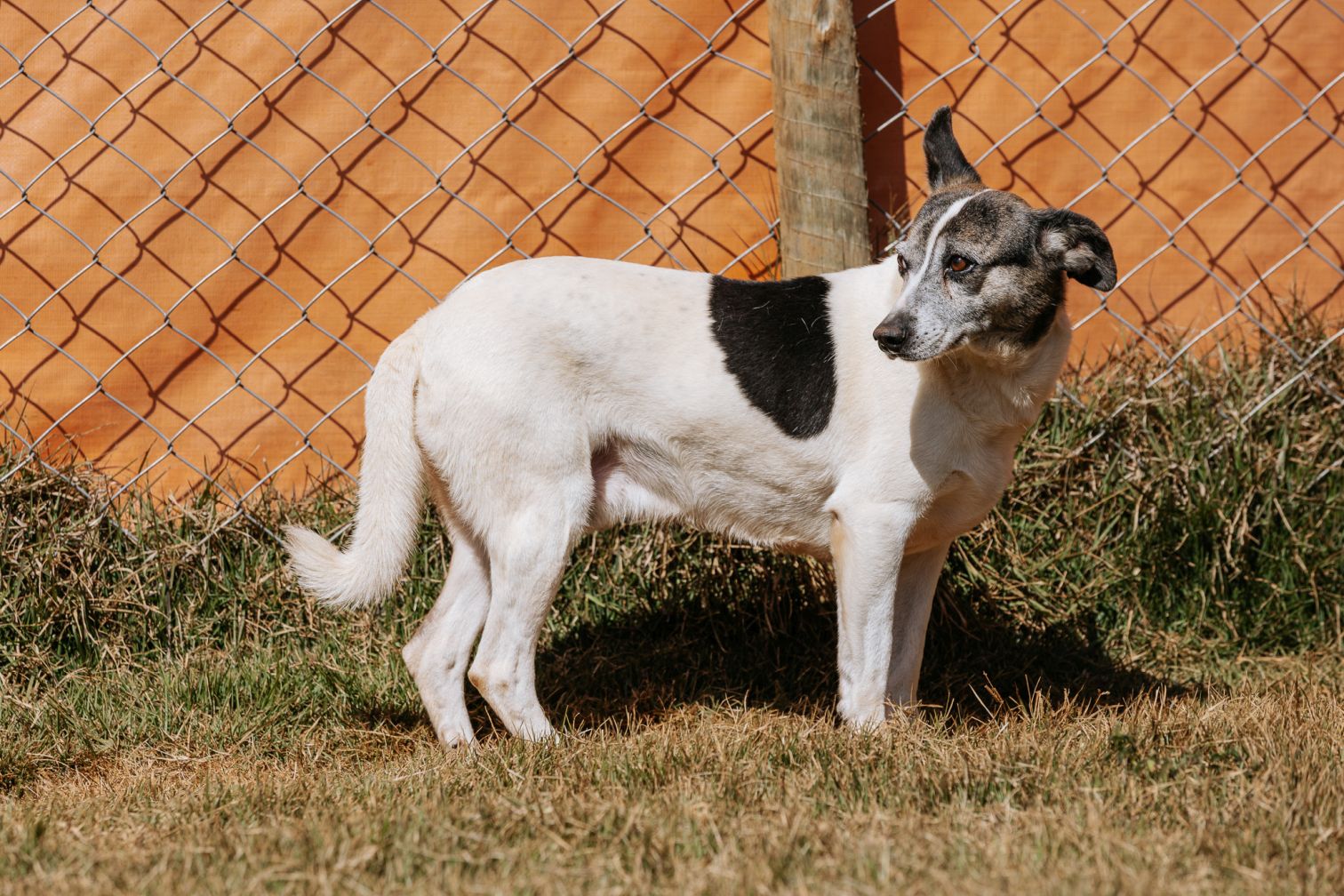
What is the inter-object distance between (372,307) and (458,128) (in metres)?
0.55

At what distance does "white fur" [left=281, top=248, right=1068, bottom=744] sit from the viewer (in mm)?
3004

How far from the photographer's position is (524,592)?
3.05 meters

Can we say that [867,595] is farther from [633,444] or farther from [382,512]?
[382,512]

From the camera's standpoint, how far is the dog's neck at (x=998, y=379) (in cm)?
299

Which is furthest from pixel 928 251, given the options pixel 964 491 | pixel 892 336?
pixel 964 491

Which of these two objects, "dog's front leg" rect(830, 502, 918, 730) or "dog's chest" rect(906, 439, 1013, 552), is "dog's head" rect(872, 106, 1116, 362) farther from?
"dog's front leg" rect(830, 502, 918, 730)

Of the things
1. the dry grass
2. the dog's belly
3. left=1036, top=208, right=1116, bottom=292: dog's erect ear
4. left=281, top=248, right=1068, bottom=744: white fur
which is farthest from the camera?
the dog's belly

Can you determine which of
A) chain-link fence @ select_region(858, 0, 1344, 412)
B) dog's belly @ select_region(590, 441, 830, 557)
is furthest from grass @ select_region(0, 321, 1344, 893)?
dog's belly @ select_region(590, 441, 830, 557)

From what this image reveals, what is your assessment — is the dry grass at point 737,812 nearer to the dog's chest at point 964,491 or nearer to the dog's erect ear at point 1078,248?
the dog's chest at point 964,491

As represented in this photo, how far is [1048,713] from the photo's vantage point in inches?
125

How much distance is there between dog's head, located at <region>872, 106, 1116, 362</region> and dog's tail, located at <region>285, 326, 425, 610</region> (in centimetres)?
111

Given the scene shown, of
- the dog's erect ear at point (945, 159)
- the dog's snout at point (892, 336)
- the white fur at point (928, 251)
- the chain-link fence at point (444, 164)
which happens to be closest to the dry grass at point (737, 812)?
the dog's snout at point (892, 336)

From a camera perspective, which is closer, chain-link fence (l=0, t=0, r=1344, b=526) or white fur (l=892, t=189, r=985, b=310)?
white fur (l=892, t=189, r=985, b=310)

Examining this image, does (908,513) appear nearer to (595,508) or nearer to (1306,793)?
(595,508)
